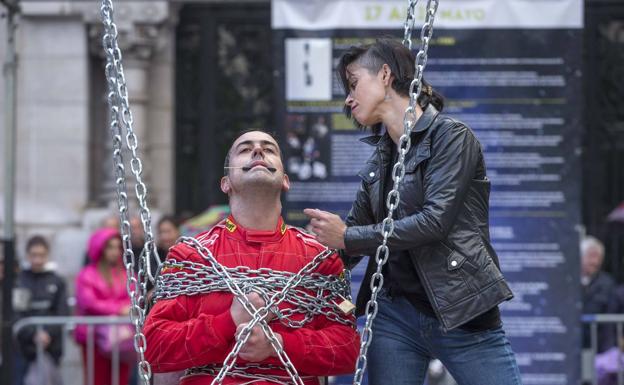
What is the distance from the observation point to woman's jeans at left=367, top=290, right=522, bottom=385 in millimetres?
4875

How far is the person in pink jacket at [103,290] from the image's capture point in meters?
9.09

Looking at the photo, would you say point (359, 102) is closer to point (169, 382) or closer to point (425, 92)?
point (425, 92)

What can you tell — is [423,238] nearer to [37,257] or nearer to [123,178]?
[123,178]

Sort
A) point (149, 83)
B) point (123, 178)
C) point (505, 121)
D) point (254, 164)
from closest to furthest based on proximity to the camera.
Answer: point (254, 164)
point (123, 178)
point (505, 121)
point (149, 83)

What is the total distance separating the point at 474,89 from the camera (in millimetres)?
8055

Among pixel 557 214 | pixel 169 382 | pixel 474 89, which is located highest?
pixel 474 89

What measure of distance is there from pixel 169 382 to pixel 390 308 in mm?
892

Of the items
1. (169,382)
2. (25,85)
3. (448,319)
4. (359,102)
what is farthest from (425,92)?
(25,85)

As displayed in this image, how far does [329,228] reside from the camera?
4715 millimetres

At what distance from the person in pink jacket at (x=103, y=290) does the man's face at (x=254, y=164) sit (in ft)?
14.0

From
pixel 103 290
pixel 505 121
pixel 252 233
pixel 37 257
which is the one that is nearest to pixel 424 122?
pixel 252 233

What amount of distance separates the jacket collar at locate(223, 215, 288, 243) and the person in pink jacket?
422 cm

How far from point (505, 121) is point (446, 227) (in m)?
3.50

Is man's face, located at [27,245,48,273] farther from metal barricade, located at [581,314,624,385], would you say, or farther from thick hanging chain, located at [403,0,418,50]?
thick hanging chain, located at [403,0,418,50]
